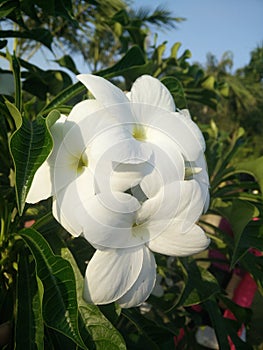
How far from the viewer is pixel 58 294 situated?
1.35 ft

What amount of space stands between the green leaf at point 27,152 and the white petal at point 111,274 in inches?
3.7

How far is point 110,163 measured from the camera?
0.37 metres

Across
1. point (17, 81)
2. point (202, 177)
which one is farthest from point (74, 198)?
point (17, 81)

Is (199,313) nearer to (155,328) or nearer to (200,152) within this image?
(155,328)

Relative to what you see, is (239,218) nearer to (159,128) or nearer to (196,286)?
(196,286)

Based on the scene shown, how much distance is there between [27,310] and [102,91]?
11.5 inches

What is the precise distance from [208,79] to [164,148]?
857mm

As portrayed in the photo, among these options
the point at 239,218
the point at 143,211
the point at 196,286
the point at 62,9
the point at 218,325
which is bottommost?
the point at 218,325

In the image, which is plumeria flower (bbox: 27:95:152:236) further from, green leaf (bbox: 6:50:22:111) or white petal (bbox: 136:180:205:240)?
green leaf (bbox: 6:50:22:111)

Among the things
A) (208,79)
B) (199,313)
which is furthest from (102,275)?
(208,79)

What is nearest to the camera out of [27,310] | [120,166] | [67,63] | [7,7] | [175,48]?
[120,166]

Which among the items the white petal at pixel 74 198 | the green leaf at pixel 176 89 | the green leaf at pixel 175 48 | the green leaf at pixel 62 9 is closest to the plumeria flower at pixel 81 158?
the white petal at pixel 74 198

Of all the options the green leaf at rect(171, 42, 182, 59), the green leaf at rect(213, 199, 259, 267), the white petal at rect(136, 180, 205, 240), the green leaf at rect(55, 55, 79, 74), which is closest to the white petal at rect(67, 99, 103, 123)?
the white petal at rect(136, 180, 205, 240)

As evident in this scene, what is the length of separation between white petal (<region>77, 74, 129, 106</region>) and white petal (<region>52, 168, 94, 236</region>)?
80 mm
